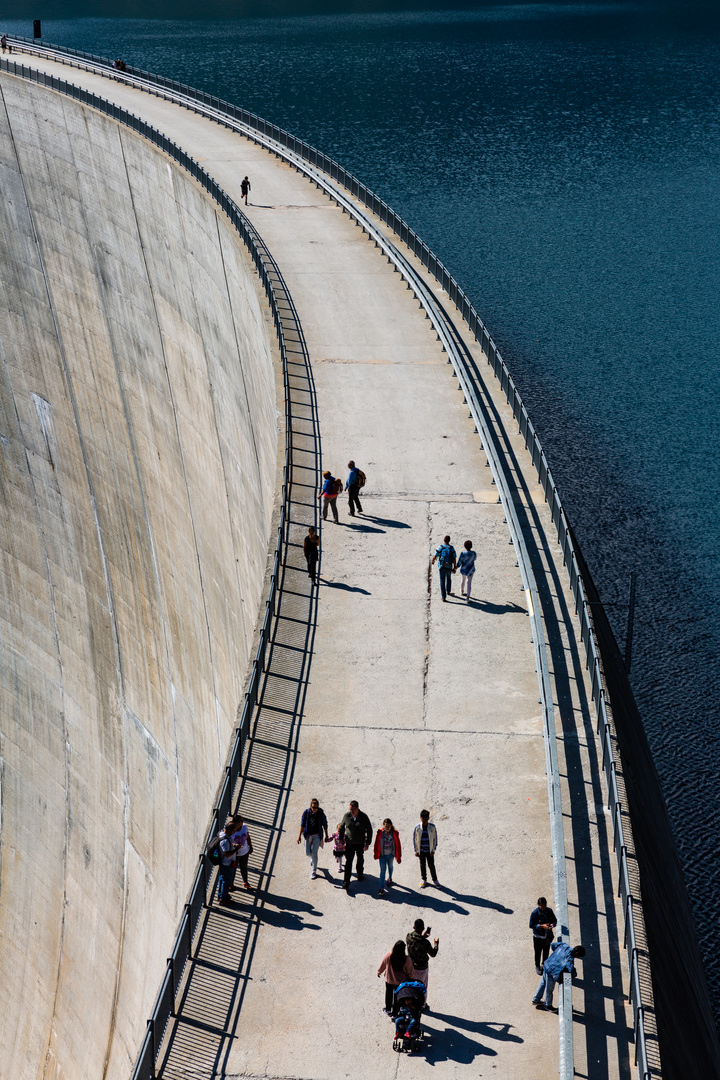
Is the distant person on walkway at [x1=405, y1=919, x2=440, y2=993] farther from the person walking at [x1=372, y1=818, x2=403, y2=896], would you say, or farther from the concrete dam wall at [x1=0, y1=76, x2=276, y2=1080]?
the concrete dam wall at [x1=0, y1=76, x2=276, y2=1080]

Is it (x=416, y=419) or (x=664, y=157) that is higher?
(x=664, y=157)

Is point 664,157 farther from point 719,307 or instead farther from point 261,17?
point 261,17

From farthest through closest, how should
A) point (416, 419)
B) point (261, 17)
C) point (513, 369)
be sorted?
point (261, 17) → point (513, 369) → point (416, 419)

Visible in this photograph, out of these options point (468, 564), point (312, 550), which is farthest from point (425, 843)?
point (312, 550)

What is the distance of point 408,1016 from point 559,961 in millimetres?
1608

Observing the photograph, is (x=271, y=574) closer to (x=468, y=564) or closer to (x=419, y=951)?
(x=468, y=564)

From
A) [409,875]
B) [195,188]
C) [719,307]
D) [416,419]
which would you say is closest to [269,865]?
[409,875]

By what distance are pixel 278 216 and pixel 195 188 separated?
3438mm

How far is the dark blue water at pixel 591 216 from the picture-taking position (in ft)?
109

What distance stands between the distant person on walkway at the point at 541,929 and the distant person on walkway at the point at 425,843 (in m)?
1.48

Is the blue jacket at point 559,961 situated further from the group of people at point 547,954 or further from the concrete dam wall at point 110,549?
the concrete dam wall at point 110,549

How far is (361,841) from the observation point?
14336mm

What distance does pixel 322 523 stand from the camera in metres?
23.1

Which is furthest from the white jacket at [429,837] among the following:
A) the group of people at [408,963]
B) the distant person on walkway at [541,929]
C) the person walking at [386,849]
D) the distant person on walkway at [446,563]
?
the distant person on walkway at [446,563]
